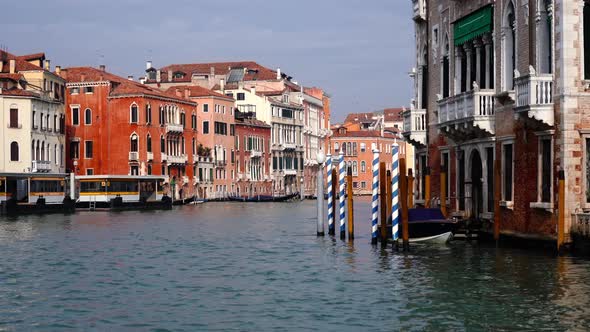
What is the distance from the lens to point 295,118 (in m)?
88.6

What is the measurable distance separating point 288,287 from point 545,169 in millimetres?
5293

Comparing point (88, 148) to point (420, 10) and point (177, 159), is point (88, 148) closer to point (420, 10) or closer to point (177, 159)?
point (177, 159)

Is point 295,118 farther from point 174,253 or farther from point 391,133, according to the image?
point 174,253

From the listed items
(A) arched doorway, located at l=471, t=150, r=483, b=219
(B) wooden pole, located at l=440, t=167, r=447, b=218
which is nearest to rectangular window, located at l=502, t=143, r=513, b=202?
(A) arched doorway, located at l=471, t=150, r=483, b=219

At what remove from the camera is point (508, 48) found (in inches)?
851

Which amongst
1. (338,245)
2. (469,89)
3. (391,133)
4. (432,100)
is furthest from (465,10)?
(391,133)

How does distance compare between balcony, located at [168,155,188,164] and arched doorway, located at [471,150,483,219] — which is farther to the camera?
balcony, located at [168,155,188,164]

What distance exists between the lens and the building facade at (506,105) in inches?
720

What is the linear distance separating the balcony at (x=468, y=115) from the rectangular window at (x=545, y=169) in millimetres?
2852

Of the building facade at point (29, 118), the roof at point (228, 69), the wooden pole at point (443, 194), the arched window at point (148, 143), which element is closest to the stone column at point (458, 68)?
the wooden pole at point (443, 194)

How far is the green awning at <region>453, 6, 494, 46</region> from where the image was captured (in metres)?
22.5

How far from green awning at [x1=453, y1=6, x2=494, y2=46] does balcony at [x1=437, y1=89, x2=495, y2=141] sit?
4.29 feet

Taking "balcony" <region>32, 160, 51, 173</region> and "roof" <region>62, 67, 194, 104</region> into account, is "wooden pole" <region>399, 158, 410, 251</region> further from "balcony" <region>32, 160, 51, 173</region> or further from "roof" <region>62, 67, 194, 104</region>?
"roof" <region>62, 67, 194, 104</region>

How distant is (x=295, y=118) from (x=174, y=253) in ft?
213
